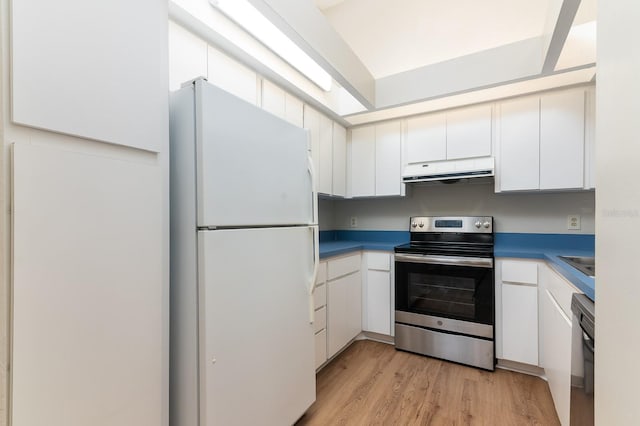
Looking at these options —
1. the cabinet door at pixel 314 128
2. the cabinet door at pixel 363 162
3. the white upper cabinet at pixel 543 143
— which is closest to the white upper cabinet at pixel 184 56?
the cabinet door at pixel 314 128

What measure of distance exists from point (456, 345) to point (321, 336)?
1.11m

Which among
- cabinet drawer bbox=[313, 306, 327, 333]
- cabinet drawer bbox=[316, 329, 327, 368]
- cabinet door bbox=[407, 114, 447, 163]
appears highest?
cabinet door bbox=[407, 114, 447, 163]

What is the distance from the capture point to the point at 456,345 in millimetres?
2277

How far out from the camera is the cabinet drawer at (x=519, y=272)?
2.08 m

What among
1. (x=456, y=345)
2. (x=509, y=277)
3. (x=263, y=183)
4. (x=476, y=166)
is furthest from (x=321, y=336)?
(x=476, y=166)

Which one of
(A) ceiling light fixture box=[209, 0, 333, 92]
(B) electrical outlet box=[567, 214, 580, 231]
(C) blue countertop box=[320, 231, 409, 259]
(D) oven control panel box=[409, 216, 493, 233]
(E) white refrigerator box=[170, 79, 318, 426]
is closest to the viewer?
(E) white refrigerator box=[170, 79, 318, 426]

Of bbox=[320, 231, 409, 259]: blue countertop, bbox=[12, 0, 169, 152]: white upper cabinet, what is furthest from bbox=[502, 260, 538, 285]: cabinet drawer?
bbox=[12, 0, 169, 152]: white upper cabinet

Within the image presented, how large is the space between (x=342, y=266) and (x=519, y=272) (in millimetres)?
1339

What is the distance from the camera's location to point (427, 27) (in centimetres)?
254

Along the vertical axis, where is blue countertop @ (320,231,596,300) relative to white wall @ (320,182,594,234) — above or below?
below

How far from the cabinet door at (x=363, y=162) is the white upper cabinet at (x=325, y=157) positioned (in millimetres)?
370

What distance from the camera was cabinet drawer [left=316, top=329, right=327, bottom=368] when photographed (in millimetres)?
2075

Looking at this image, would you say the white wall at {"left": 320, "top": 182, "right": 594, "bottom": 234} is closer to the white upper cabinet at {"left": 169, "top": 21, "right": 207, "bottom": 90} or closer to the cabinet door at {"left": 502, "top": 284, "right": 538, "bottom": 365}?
the cabinet door at {"left": 502, "top": 284, "right": 538, "bottom": 365}

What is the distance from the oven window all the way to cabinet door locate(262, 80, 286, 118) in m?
1.63
